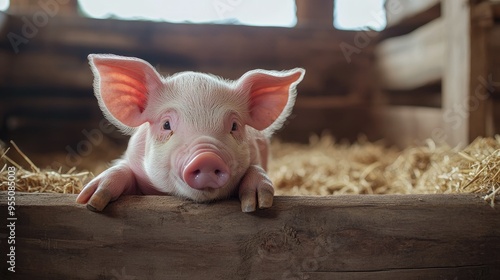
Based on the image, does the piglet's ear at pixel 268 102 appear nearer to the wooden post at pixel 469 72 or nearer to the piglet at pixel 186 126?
the piglet at pixel 186 126

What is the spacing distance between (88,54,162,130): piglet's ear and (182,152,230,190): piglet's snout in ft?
1.77

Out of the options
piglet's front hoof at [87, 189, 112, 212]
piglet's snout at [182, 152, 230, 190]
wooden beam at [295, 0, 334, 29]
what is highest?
wooden beam at [295, 0, 334, 29]

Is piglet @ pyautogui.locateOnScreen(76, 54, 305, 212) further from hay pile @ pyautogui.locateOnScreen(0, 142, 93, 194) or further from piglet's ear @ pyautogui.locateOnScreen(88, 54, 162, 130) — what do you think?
hay pile @ pyautogui.locateOnScreen(0, 142, 93, 194)

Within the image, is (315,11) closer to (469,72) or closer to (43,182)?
(469,72)

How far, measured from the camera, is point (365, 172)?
3.57 m

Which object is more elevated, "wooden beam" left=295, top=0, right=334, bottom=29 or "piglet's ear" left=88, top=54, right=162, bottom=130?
"wooden beam" left=295, top=0, right=334, bottom=29

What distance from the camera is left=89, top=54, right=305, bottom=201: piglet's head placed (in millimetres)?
1923

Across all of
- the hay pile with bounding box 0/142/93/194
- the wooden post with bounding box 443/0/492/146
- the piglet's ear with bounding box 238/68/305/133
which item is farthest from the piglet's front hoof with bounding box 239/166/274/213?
the wooden post with bounding box 443/0/492/146

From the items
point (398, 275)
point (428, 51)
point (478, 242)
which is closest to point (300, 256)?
point (398, 275)

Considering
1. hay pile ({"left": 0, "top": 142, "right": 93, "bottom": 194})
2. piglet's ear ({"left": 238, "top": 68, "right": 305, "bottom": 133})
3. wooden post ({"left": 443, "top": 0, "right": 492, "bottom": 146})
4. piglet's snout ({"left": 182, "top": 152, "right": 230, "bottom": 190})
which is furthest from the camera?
wooden post ({"left": 443, "top": 0, "right": 492, "bottom": 146})

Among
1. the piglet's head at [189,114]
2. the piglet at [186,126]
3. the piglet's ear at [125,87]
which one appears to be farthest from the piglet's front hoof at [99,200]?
the piglet's ear at [125,87]

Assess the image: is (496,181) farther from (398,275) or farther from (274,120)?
(274,120)

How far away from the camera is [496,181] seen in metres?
2.16

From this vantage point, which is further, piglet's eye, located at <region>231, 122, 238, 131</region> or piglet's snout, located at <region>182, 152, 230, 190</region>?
piglet's eye, located at <region>231, 122, 238, 131</region>
